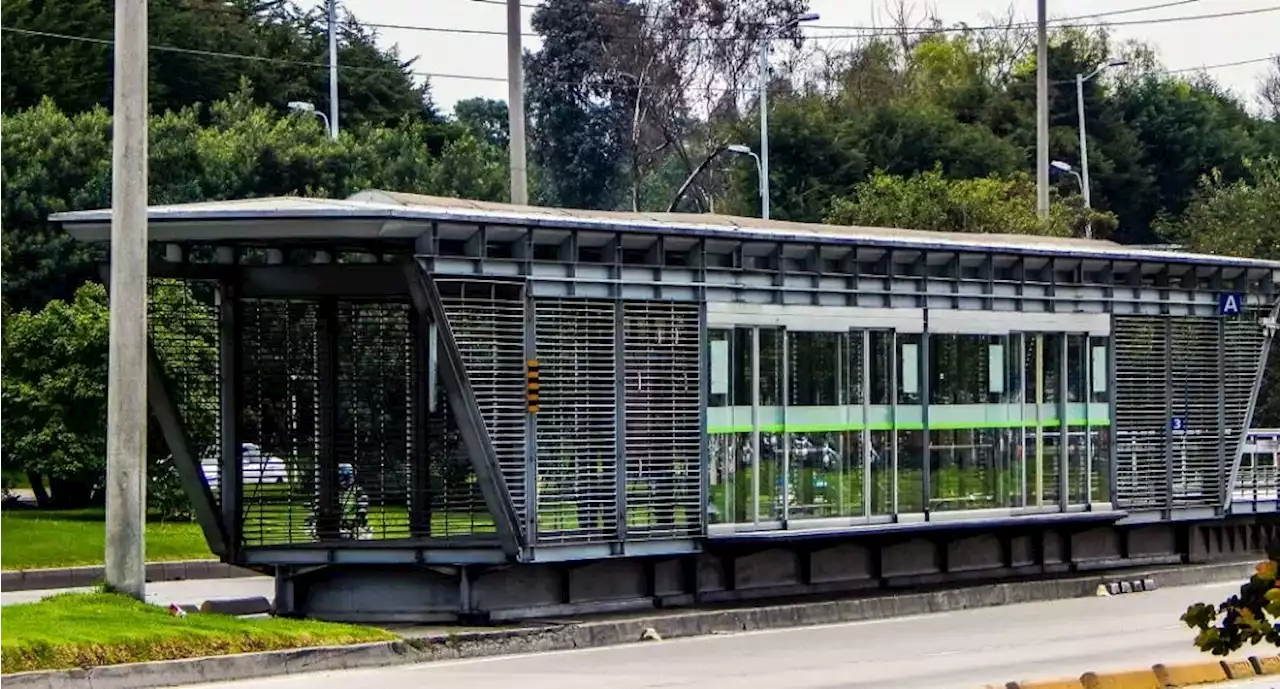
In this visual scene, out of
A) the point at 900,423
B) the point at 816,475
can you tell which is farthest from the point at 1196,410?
the point at 816,475

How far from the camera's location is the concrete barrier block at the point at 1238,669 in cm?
1852

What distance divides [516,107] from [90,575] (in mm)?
8066

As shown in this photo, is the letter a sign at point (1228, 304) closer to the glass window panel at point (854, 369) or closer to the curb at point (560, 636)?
the curb at point (560, 636)

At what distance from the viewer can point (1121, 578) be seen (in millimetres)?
29125

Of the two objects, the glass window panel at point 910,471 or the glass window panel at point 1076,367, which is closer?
the glass window panel at point 910,471

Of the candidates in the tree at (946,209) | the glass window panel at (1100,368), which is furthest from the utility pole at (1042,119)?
the glass window panel at (1100,368)

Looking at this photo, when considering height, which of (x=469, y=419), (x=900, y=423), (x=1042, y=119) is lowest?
(x=900, y=423)

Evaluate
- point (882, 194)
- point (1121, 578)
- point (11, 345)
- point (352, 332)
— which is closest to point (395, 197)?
point (352, 332)

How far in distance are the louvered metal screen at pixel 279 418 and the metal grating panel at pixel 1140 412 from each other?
38.1 ft

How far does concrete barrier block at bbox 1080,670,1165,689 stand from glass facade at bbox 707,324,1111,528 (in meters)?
7.59

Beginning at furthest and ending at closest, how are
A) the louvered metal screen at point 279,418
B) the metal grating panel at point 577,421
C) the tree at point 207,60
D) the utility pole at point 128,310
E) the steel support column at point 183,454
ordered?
the tree at point 207,60 → the louvered metal screen at point 279,418 → the metal grating panel at point 577,421 → the steel support column at point 183,454 → the utility pole at point 128,310

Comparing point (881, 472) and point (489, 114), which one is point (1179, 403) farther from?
point (489, 114)

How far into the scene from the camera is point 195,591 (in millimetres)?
28875

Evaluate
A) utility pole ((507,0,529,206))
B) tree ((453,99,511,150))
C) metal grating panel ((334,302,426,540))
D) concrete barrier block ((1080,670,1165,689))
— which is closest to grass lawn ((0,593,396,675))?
metal grating panel ((334,302,426,540))
